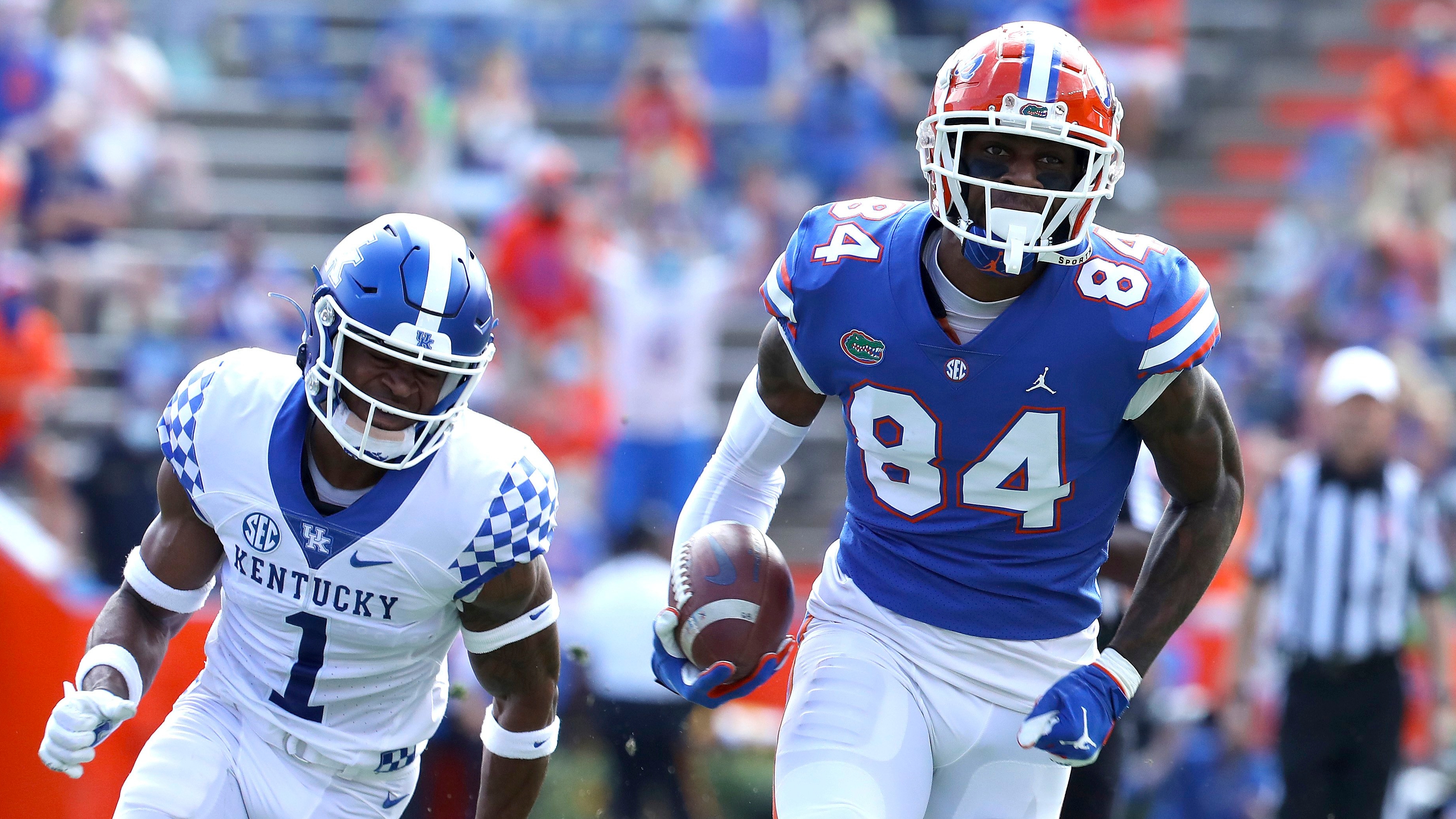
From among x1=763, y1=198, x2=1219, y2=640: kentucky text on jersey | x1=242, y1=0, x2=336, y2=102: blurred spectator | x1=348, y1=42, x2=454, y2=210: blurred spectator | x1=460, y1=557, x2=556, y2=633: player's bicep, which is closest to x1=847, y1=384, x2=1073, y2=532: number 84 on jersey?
x1=763, y1=198, x2=1219, y2=640: kentucky text on jersey

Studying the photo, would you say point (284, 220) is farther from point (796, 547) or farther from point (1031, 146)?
point (1031, 146)

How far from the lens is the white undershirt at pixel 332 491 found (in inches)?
124

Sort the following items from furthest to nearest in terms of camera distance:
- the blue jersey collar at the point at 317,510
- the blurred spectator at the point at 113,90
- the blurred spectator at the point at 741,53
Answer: the blurred spectator at the point at 741,53
the blurred spectator at the point at 113,90
the blue jersey collar at the point at 317,510

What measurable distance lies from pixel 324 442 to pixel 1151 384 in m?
1.51

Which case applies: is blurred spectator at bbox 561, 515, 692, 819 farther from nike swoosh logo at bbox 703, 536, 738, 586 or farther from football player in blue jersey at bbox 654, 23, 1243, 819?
football player in blue jersey at bbox 654, 23, 1243, 819

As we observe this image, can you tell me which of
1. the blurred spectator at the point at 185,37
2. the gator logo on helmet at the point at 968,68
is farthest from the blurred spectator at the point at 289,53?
the gator logo on helmet at the point at 968,68

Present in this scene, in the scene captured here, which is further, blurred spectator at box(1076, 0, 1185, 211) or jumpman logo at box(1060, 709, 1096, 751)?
blurred spectator at box(1076, 0, 1185, 211)

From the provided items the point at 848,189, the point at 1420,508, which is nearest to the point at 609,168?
the point at 848,189

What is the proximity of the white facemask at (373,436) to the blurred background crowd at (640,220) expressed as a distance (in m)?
2.37

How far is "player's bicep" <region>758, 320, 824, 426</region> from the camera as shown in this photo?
10.7ft

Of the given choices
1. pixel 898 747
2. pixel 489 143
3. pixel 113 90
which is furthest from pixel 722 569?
pixel 113 90

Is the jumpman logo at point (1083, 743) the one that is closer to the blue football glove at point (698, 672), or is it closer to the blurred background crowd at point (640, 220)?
the blue football glove at point (698, 672)

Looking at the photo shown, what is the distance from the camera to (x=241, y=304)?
775 cm

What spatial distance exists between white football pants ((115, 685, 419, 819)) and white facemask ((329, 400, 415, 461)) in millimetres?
598
